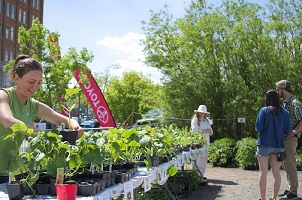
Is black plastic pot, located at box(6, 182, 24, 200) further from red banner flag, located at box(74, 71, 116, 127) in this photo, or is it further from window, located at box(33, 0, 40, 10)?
window, located at box(33, 0, 40, 10)

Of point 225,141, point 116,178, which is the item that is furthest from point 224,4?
point 116,178

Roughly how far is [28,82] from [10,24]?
171ft

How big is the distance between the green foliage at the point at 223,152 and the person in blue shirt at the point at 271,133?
6261 millimetres

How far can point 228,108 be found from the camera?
14.1 metres

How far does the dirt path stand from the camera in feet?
25.3

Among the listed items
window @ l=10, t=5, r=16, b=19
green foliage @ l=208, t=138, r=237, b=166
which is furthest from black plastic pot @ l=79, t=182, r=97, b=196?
window @ l=10, t=5, r=16, b=19

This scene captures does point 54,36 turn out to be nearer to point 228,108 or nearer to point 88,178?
point 228,108

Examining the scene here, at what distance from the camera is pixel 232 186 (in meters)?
8.84

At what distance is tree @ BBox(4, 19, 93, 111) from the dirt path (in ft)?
38.9

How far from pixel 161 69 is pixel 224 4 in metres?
2.99

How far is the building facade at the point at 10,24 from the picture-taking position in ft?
163

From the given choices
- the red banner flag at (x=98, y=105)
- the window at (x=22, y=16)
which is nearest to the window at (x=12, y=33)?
the window at (x=22, y=16)

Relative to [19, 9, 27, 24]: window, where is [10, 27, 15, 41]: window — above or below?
below

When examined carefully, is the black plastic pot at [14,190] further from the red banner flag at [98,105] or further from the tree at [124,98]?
the tree at [124,98]
